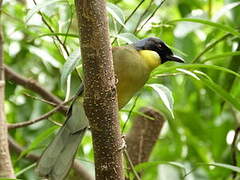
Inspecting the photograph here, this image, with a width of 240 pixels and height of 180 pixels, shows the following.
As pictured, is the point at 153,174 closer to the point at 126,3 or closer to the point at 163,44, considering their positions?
the point at 126,3

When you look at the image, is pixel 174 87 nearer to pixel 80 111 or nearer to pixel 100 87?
pixel 80 111

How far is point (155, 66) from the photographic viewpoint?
215cm

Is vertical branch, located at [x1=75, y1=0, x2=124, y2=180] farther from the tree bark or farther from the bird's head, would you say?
the tree bark

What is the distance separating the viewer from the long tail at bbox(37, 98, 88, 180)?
6.35ft

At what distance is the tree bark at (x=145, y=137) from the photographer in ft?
8.14

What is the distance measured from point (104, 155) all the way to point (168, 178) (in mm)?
975

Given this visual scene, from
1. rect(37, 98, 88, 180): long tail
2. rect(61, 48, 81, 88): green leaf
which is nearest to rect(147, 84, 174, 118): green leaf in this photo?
rect(61, 48, 81, 88): green leaf

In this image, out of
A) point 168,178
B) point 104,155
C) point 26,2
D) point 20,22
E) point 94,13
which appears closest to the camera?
point 94,13

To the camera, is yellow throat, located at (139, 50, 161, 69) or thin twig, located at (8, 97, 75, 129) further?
yellow throat, located at (139, 50, 161, 69)

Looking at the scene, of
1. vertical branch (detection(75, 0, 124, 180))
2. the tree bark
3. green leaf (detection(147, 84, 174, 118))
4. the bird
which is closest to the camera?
vertical branch (detection(75, 0, 124, 180))

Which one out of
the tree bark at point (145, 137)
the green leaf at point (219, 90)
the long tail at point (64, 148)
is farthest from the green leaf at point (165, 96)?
the tree bark at point (145, 137)

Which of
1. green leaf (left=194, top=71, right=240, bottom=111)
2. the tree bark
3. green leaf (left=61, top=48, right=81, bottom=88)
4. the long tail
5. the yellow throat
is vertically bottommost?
the tree bark

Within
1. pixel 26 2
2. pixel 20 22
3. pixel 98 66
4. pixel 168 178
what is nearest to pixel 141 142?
pixel 168 178

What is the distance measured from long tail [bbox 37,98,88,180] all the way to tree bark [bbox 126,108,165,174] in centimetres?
44
